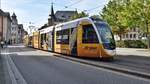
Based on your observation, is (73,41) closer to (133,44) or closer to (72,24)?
(72,24)

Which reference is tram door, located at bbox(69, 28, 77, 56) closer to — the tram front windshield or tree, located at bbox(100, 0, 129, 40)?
the tram front windshield

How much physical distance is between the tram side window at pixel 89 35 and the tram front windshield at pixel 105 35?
53 cm

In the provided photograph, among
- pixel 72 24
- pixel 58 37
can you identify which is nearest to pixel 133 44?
pixel 58 37

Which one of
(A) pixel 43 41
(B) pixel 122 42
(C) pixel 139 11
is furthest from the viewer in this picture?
(B) pixel 122 42

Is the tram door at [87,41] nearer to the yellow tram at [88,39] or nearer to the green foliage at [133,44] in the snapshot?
the yellow tram at [88,39]

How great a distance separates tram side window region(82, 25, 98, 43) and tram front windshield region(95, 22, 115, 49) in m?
0.53

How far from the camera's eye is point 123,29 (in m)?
77.6

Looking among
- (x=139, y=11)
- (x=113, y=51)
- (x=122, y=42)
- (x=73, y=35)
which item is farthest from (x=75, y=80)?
(x=122, y=42)

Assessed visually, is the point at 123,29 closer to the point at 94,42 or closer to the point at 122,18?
the point at 122,18

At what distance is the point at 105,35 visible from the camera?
27031mm

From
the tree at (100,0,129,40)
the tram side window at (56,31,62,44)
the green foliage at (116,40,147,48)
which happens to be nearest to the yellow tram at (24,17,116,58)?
the tram side window at (56,31,62,44)

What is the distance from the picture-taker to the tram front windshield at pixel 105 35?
87.6 ft

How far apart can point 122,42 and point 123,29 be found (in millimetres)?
4846

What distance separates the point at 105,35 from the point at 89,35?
1536 millimetres
